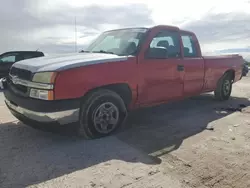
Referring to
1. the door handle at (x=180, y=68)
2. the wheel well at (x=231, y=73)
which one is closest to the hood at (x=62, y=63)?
the door handle at (x=180, y=68)

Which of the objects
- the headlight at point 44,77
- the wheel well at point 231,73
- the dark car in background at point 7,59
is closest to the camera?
the headlight at point 44,77

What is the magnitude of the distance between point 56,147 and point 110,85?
1163mm

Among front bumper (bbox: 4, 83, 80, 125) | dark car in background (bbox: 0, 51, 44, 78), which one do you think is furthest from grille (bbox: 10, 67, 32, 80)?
dark car in background (bbox: 0, 51, 44, 78)

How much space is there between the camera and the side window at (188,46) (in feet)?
17.3

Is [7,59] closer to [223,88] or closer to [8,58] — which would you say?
[8,58]

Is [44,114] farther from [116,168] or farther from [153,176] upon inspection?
[153,176]

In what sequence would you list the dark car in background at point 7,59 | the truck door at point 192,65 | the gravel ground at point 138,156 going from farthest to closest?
the dark car in background at point 7,59 → the truck door at point 192,65 → the gravel ground at point 138,156

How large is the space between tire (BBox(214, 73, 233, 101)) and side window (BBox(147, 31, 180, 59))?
2.02 meters

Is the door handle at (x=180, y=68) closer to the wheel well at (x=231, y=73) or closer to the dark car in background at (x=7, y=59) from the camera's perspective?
the wheel well at (x=231, y=73)

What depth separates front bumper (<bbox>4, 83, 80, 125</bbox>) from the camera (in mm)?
3340

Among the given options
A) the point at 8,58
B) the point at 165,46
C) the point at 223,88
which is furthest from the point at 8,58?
the point at 223,88

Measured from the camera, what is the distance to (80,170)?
2.90 metres

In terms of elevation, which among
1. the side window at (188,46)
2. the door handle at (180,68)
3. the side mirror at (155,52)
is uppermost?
the side window at (188,46)

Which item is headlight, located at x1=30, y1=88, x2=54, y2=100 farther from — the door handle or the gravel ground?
the door handle
